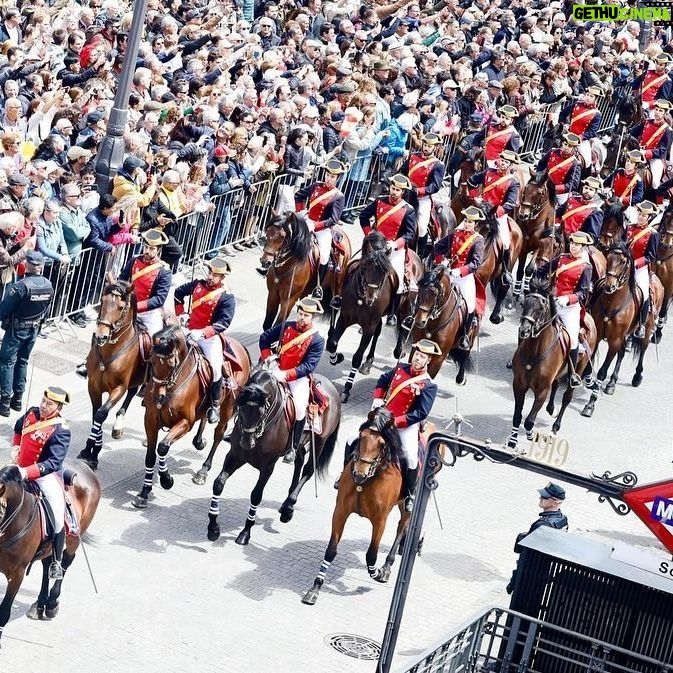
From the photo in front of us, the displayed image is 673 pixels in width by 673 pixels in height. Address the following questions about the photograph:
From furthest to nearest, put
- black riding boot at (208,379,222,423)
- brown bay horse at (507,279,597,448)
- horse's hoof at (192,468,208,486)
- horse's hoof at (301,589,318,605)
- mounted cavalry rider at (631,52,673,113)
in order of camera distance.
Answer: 1. mounted cavalry rider at (631,52,673,113)
2. brown bay horse at (507,279,597,448)
3. horse's hoof at (192,468,208,486)
4. black riding boot at (208,379,222,423)
5. horse's hoof at (301,589,318,605)

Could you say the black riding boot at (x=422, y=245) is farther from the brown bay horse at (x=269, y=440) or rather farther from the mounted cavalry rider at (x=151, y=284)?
the brown bay horse at (x=269, y=440)

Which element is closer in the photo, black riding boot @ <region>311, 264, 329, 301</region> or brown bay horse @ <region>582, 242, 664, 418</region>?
brown bay horse @ <region>582, 242, 664, 418</region>

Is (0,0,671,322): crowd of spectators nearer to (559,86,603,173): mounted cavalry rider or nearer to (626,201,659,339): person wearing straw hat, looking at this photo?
(559,86,603,173): mounted cavalry rider

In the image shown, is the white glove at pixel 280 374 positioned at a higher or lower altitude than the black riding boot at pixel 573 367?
higher

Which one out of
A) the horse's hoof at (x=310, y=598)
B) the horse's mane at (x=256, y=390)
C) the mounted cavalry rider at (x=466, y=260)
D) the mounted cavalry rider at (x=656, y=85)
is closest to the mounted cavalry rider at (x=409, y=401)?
the horse's mane at (x=256, y=390)

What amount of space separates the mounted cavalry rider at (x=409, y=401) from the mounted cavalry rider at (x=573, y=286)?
4.61m

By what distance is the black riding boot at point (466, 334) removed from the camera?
25.4 meters

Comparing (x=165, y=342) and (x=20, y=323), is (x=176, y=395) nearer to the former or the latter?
(x=165, y=342)

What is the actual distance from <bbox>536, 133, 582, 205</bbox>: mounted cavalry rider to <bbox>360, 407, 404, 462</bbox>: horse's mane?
12.9 metres

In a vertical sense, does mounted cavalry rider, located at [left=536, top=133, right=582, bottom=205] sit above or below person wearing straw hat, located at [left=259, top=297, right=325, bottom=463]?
above

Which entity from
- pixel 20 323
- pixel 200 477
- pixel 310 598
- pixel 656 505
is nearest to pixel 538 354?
pixel 200 477

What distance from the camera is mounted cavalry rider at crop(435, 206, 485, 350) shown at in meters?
25.5

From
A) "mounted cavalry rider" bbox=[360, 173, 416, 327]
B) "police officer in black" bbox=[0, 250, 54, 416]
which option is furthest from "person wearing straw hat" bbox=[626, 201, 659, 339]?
"police officer in black" bbox=[0, 250, 54, 416]

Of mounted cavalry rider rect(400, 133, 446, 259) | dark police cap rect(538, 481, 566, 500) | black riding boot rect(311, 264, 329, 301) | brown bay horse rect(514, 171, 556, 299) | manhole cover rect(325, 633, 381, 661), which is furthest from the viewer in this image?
brown bay horse rect(514, 171, 556, 299)
